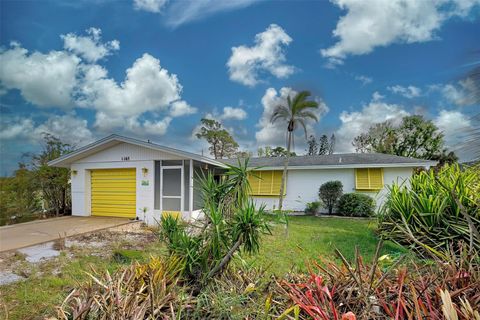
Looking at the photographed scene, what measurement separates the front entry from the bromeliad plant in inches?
339

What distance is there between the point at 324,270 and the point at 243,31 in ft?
23.7

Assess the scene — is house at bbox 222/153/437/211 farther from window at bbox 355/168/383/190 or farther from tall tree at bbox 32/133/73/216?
tall tree at bbox 32/133/73/216

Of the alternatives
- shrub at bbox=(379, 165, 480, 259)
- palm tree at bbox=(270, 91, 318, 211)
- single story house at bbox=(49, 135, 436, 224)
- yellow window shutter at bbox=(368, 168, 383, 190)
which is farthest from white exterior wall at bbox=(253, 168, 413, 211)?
shrub at bbox=(379, 165, 480, 259)

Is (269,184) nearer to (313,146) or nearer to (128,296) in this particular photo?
(128,296)

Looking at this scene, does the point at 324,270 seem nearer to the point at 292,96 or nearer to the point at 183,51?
the point at 183,51

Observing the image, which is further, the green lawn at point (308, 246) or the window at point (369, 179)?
the window at point (369, 179)

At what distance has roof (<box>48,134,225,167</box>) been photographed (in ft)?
35.4

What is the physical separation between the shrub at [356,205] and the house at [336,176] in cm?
52

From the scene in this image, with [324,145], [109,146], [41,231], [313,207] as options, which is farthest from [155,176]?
[324,145]

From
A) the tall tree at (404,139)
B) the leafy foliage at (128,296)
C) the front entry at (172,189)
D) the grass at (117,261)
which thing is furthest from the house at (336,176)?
the tall tree at (404,139)

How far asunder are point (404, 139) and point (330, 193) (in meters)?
18.9

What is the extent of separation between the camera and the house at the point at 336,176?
1392 cm

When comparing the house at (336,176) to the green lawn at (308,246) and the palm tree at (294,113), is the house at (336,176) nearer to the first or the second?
the palm tree at (294,113)

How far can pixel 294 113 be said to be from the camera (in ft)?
38.3
